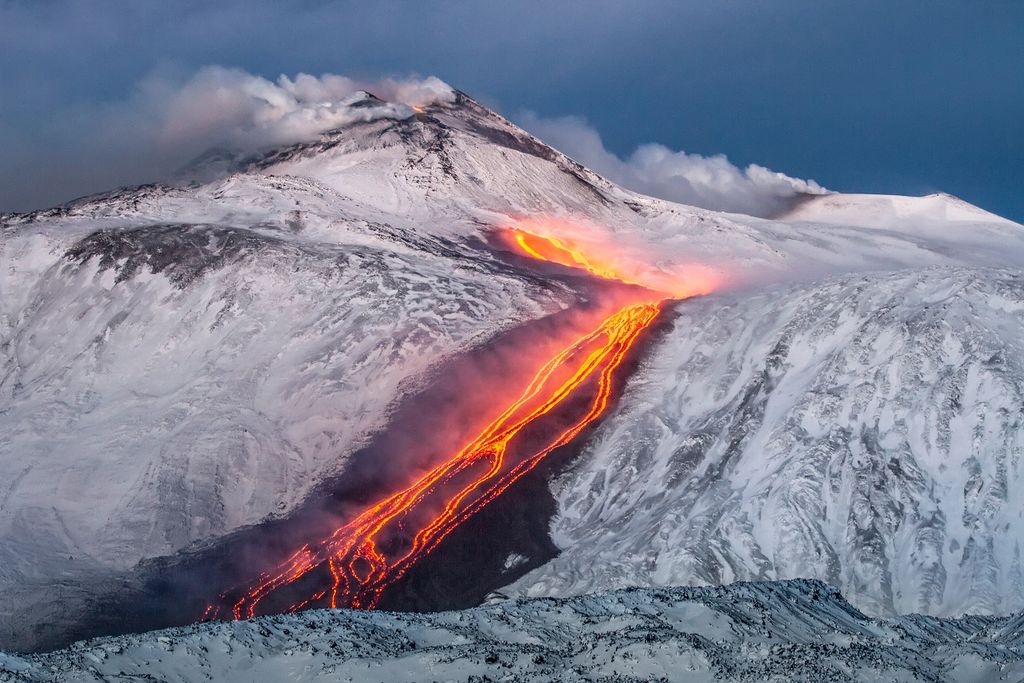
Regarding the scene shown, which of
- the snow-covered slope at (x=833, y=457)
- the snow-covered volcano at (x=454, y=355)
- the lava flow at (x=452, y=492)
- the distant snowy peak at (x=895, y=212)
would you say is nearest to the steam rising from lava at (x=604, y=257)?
the snow-covered volcano at (x=454, y=355)

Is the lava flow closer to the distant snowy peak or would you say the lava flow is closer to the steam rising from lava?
the steam rising from lava

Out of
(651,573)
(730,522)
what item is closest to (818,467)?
(730,522)

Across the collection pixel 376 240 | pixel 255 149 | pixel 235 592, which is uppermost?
pixel 255 149

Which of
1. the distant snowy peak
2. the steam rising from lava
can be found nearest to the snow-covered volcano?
the steam rising from lava

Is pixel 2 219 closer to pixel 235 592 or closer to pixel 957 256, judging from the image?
pixel 235 592

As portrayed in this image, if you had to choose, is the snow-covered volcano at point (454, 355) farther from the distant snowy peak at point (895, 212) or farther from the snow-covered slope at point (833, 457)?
the distant snowy peak at point (895, 212)

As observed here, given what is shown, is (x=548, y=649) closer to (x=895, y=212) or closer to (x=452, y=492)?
(x=452, y=492)
